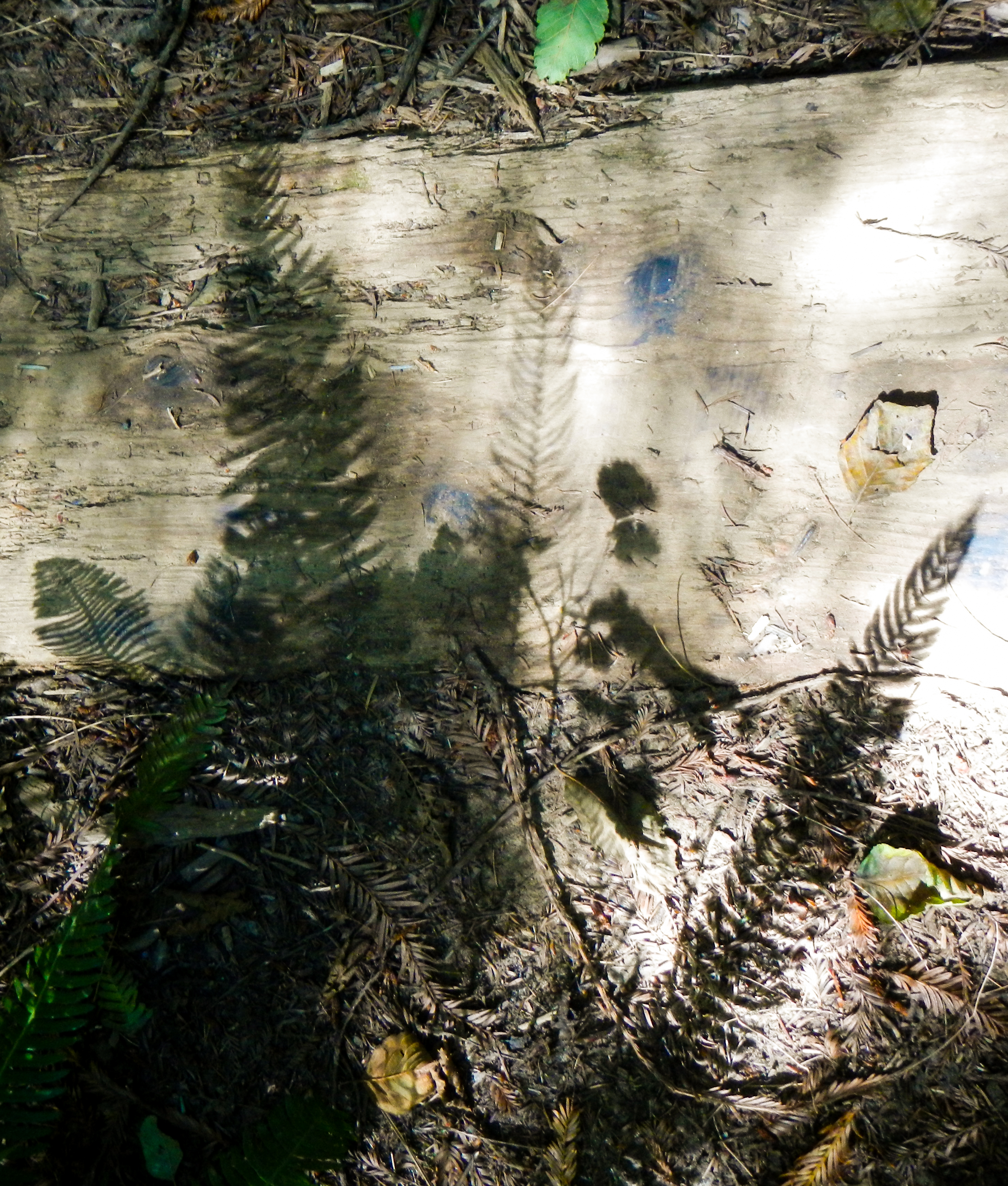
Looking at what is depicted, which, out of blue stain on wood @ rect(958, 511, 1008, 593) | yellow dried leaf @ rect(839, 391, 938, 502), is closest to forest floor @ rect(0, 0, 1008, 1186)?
blue stain on wood @ rect(958, 511, 1008, 593)

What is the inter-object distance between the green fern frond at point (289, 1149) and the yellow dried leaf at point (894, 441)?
8.38 ft

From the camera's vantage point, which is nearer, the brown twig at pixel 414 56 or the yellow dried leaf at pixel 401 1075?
the yellow dried leaf at pixel 401 1075

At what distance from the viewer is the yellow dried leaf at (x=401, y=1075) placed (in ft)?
7.51

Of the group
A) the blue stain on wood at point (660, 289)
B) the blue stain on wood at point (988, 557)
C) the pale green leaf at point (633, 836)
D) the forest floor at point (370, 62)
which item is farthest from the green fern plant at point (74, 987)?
the blue stain on wood at point (988, 557)

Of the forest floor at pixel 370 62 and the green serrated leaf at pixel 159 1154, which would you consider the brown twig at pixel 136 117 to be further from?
the green serrated leaf at pixel 159 1154

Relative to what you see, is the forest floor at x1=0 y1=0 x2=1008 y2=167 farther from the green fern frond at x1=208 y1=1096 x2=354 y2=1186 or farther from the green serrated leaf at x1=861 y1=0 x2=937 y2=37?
the green fern frond at x1=208 y1=1096 x2=354 y2=1186

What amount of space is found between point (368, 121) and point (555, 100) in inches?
24.3

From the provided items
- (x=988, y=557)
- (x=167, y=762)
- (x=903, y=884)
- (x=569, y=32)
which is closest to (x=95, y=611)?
(x=167, y=762)

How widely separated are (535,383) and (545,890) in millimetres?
1639

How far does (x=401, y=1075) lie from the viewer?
2.29m

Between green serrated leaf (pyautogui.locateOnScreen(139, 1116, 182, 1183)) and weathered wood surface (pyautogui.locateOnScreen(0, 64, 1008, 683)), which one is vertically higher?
weathered wood surface (pyautogui.locateOnScreen(0, 64, 1008, 683))

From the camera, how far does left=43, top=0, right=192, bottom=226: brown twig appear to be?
246cm

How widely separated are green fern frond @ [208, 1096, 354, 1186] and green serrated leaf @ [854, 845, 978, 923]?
1.79m

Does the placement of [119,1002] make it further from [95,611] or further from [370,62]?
[370,62]
